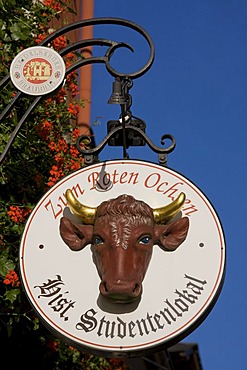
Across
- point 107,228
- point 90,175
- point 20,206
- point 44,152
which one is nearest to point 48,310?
point 107,228

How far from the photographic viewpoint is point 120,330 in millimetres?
4637

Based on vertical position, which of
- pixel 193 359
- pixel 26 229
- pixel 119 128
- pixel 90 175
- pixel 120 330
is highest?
pixel 193 359

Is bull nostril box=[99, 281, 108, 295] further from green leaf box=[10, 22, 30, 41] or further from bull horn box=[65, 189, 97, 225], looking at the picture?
green leaf box=[10, 22, 30, 41]

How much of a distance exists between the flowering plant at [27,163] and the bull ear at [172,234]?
2.12 metres

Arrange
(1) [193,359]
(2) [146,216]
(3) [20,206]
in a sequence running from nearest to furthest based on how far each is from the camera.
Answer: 1. (2) [146,216]
2. (3) [20,206]
3. (1) [193,359]

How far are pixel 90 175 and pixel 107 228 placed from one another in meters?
0.50

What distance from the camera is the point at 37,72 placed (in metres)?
5.39

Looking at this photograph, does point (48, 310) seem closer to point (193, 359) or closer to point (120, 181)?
point (120, 181)

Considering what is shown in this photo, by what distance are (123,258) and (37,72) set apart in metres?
1.36

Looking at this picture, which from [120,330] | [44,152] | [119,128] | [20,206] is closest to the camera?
[120,330]

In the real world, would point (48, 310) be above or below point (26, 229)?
below

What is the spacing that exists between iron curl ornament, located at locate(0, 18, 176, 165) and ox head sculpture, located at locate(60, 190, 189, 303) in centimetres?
45

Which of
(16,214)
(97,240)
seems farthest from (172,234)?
(16,214)

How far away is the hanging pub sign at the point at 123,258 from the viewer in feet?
15.2
